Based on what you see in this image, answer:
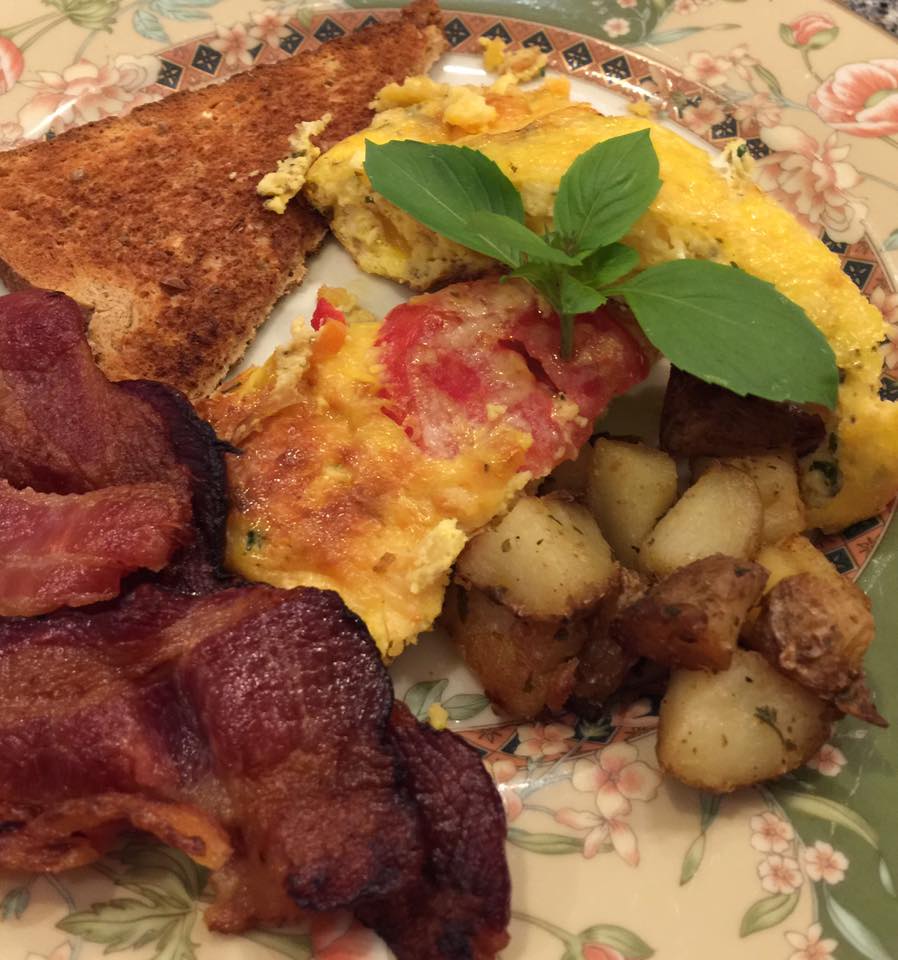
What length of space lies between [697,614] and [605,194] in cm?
116

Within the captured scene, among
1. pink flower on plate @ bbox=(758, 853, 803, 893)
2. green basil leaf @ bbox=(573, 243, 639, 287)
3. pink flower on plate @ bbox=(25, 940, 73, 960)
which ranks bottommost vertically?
pink flower on plate @ bbox=(758, 853, 803, 893)

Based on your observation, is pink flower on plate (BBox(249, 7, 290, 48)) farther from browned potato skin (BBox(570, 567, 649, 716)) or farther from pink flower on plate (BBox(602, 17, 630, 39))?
browned potato skin (BBox(570, 567, 649, 716))

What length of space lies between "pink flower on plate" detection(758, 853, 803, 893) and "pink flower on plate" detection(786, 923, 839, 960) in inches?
3.5

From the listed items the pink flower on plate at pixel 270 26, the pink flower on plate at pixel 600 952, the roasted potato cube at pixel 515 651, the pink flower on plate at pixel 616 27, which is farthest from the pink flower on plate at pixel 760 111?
the pink flower on plate at pixel 600 952

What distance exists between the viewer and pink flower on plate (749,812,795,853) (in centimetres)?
202

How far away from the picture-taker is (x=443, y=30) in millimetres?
3574

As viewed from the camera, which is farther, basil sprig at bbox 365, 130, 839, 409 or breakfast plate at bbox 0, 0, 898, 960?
basil sprig at bbox 365, 130, 839, 409

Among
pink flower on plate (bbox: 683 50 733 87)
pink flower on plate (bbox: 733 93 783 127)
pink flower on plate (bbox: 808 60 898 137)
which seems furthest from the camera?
pink flower on plate (bbox: 683 50 733 87)

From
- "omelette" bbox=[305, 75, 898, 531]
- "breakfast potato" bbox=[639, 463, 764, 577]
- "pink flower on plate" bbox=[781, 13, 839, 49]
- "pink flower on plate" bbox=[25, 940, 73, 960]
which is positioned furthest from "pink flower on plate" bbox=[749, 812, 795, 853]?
"pink flower on plate" bbox=[781, 13, 839, 49]

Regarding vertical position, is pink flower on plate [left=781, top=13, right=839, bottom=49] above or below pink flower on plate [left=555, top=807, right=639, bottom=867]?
above

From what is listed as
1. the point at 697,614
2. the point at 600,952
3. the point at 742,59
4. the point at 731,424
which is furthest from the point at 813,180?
the point at 600,952

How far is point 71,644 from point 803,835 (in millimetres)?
1747

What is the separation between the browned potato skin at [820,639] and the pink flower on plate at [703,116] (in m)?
2.03

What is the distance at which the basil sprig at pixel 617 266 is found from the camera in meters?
2.15
